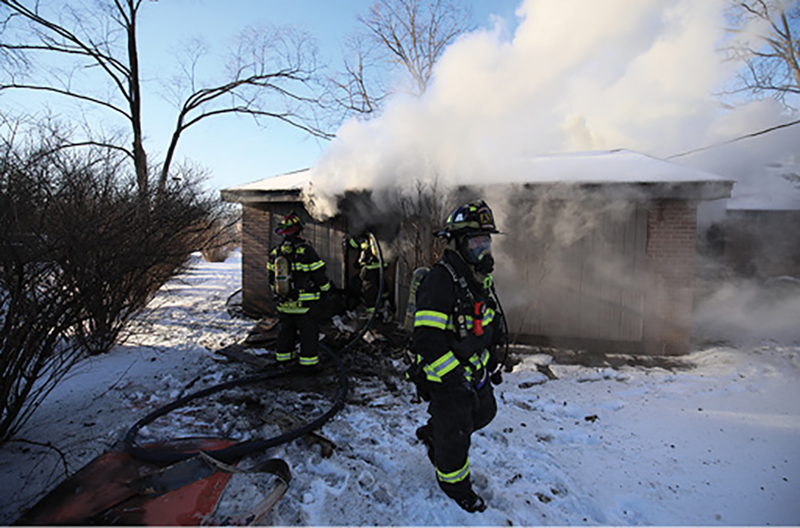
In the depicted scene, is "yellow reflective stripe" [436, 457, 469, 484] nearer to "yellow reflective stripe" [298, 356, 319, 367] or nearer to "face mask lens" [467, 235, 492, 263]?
"face mask lens" [467, 235, 492, 263]

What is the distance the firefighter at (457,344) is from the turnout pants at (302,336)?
2.59m

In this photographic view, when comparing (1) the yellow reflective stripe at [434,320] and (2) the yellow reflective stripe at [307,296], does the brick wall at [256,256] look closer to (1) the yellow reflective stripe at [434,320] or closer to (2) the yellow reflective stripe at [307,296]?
(2) the yellow reflective stripe at [307,296]

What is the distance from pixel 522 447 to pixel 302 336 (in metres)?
2.88

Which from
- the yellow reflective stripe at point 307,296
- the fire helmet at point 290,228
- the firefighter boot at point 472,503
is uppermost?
the fire helmet at point 290,228

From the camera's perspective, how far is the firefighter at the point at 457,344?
2.39 meters

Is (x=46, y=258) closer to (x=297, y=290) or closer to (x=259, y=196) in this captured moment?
(x=297, y=290)

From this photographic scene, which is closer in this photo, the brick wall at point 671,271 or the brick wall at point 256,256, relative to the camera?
the brick wall at point 671,271

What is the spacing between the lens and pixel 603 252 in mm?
6695

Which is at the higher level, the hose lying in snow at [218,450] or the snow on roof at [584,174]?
the snow on roof at [584,174]

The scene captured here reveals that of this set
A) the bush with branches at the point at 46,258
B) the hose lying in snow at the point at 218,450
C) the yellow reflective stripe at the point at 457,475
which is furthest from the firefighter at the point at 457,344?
the bush with branches at the point at 46,258

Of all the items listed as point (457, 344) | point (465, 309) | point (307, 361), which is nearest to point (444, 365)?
point (457, 344)

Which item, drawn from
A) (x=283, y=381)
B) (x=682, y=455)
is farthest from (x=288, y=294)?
(x=682, y=455)

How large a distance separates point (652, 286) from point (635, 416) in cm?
328

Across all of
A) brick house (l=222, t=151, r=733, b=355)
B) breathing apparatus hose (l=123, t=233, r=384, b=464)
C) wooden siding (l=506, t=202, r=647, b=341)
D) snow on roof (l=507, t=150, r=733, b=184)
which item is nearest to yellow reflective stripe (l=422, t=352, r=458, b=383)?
breathing apparatus hose (l=123, t=233, r=384, b=464)
